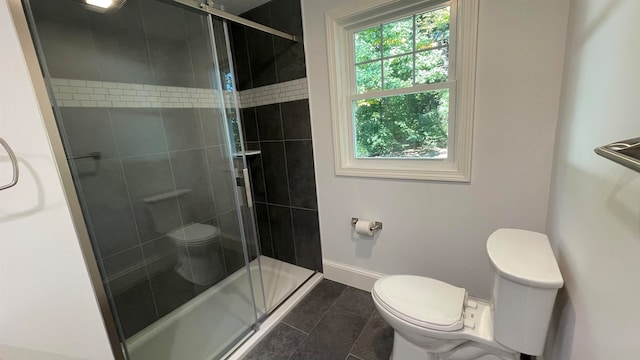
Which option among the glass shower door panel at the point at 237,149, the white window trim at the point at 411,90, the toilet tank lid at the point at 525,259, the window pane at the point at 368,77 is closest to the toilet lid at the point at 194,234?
the glass shower door panel at the point at 237,149

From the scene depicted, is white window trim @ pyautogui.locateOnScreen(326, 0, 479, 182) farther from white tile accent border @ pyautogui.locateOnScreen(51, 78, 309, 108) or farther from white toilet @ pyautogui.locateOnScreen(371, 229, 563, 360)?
white toilet @ pyautogui.locateOnScreen(371, 229, 563, 360)

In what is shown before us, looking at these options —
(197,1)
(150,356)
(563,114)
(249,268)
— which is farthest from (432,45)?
(150,356)

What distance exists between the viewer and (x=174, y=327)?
1695 mm

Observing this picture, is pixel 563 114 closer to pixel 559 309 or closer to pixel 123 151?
pixel 559 309

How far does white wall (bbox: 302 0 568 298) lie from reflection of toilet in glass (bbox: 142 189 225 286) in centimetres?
90

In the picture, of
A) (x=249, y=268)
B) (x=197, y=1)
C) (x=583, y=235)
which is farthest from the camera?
(x=249, y=268)

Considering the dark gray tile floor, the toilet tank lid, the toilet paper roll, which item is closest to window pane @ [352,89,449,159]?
the toilet paper roll

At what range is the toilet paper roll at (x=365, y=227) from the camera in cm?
182

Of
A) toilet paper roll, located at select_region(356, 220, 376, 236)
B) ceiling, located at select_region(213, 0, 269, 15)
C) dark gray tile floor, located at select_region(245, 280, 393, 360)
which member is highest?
ceiling, located at select_region(213, 0, 269, 15)

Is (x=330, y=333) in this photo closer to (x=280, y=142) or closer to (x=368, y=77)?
(x=280, y=142)

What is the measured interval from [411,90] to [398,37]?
0.36m

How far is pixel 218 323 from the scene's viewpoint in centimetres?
171

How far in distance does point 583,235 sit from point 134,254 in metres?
2.17

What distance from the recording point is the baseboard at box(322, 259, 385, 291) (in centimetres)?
196
